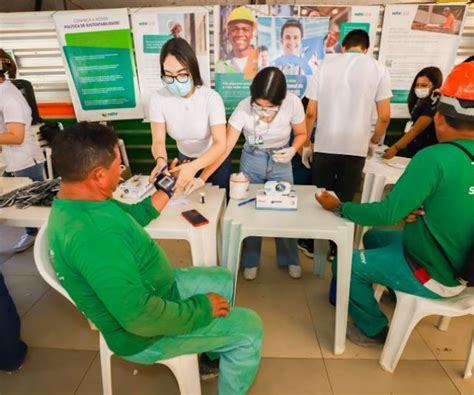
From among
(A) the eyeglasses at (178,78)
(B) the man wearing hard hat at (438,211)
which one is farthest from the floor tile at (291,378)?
(A) the eyeglasses at (178,78)

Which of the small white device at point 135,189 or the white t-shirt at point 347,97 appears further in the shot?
the white t-shirt at point 347,97

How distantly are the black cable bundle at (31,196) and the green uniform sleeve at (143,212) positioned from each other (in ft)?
1.63

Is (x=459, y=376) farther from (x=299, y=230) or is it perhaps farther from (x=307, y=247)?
(x=307, y=247)

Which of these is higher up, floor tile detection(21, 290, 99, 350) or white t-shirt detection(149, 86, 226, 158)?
white t-shirt detection(149, 86, 226, 158)

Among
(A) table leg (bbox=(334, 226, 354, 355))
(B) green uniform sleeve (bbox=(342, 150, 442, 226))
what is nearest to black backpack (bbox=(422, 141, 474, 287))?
(B) green uniform sleeve (bbox=(342, 150, 442, 226))

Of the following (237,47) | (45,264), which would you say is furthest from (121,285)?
(237,47)

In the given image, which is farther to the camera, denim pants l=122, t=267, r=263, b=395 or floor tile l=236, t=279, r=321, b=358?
floor tile l=236, t=279, r=321, b=358

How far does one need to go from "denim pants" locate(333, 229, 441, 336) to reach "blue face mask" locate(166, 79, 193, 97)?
3.75 ft

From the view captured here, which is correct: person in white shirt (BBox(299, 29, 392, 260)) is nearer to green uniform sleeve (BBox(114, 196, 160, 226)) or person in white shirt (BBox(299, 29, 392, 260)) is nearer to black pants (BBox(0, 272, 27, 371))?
green uniform sleeve (BBox(114, 196, 160, 226))

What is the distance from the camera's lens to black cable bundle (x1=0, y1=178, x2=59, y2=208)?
149 cm

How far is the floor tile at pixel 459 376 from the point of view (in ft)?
4.49

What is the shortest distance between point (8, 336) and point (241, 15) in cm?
295

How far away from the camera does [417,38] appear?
298cm

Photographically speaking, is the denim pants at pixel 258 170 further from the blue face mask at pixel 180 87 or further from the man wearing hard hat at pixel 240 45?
the man wearing hard hat at pixel 240 45
